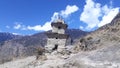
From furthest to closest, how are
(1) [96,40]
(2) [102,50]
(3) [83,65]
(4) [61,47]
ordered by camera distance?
(4) [61,47], (1) [96,40], (2) [102,50], (3) [83,65]

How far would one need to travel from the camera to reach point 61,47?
4494 cm

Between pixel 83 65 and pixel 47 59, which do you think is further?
pixel 47 59

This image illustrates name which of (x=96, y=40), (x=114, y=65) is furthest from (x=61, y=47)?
(x=114, y=65)

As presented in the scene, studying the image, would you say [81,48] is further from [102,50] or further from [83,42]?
[102,50]

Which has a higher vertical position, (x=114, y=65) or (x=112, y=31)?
(x=112, y=31)

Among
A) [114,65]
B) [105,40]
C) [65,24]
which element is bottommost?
[114,65]

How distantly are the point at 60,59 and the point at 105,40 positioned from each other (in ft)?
23.3

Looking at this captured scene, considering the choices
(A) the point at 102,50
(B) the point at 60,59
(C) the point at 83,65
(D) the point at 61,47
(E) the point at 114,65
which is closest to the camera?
(E) the point at 114,65

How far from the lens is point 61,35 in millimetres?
45594

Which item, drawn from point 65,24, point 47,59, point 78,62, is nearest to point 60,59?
point 47,59

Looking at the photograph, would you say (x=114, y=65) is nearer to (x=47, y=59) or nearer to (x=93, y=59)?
(x=93, y=59)

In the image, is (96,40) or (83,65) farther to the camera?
(96,40)

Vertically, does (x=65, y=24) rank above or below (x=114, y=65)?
above

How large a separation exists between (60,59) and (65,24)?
9.62 metres
